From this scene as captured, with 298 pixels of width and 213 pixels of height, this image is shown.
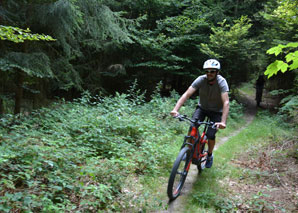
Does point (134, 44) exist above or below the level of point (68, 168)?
above

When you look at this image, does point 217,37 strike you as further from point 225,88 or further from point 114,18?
point 225,88

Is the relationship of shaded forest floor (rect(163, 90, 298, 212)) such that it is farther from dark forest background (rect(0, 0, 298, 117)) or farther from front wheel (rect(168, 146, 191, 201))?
dark forest background (rect(0, 0, 298, 117))

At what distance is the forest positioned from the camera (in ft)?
10.7

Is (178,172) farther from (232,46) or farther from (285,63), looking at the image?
(232,46)

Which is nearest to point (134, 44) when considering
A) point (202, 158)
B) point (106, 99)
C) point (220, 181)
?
point (106, 99)

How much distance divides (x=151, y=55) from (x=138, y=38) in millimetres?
1472

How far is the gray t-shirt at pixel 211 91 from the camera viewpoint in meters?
4.42

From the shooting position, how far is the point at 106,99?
26.0 feet

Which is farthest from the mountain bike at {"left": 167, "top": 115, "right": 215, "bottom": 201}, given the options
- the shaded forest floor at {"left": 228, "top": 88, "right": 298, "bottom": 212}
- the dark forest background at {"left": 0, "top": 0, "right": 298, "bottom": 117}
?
the dark forest background at {"left": 0, "top": 0, "right": 298, "bottom": 117}

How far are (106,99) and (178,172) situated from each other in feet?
15.5

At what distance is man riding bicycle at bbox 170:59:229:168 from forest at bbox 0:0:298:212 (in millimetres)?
1159

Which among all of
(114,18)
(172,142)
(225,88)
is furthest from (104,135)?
(114,18)

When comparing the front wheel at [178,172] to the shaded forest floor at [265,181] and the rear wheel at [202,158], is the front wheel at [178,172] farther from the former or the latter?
the rear wheel at [202,158]

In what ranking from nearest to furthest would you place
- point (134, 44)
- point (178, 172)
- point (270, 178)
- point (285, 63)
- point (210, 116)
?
point (285, 63) → point (178, 172) → point (210, 116) → point (270, 178) → point (134, 44)
